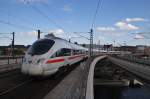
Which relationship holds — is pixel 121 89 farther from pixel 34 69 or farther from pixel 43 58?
pixel 34 69

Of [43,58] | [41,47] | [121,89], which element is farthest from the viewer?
[121,89]

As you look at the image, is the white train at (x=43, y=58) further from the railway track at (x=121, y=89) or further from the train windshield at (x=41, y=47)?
the railway track at (x=121, y=89)

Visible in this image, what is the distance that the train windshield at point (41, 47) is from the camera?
17325 mm

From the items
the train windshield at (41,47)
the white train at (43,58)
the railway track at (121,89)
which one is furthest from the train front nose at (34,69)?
the railway track at (121,89)

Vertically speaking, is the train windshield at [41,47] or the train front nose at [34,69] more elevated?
the train windshield at [41,47]

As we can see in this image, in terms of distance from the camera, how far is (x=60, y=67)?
63.6 feet

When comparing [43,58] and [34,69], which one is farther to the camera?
[43,58]

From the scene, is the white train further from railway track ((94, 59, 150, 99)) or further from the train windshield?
railway track ((94, 59, 150, 99))

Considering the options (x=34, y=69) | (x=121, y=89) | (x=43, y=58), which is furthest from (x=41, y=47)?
(x=121, y=89)

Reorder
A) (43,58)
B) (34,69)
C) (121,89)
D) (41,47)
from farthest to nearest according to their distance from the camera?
(121,89) → (41,47) → (43,58) → (34,69)

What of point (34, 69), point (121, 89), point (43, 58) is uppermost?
point (43, 58)

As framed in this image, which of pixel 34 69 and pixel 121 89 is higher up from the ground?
pixel 34 69

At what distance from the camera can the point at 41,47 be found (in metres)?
17.7

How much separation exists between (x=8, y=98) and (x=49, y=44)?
7.24m
